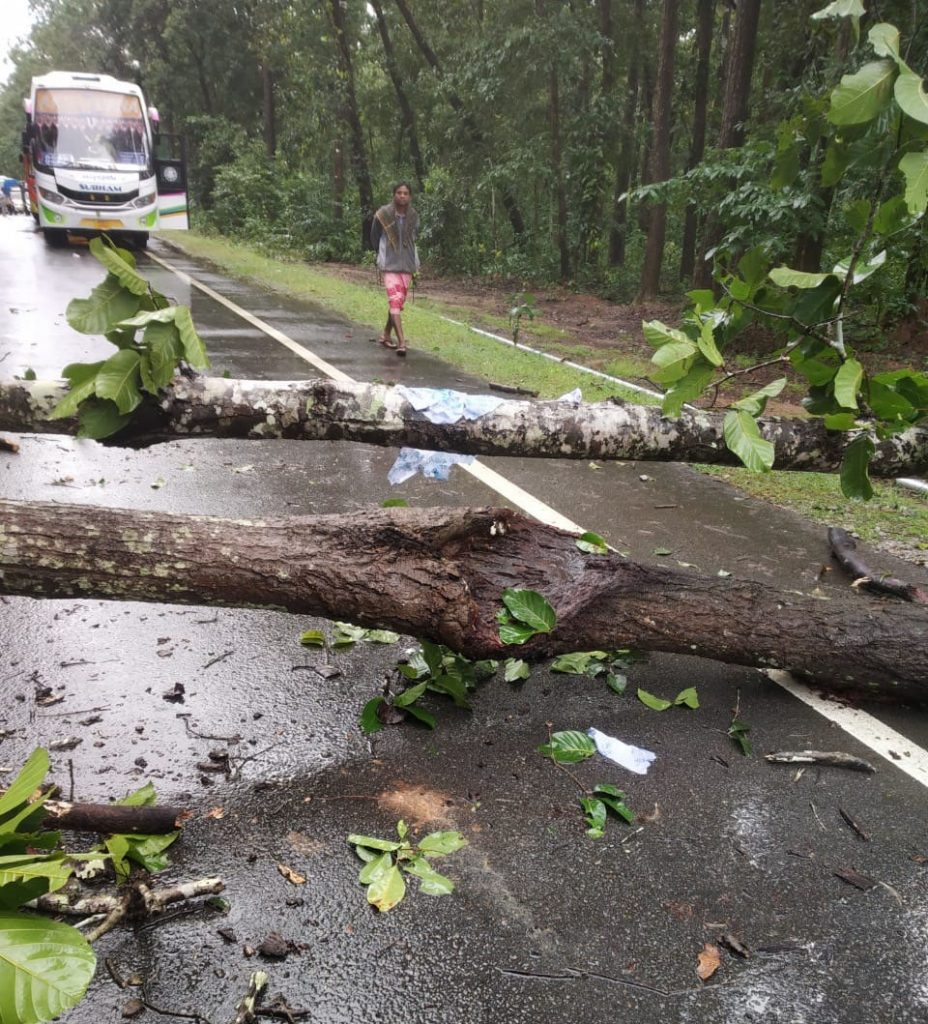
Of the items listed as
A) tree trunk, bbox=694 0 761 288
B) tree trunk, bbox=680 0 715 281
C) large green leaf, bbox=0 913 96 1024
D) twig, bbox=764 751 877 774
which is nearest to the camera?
large green leaf, bbox=0 913 96 1024

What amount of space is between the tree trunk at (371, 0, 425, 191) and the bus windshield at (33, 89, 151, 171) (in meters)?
7.25

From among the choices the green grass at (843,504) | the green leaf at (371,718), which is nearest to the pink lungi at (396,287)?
Result: the green grass at (843,504)

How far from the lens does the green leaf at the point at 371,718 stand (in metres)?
2.91

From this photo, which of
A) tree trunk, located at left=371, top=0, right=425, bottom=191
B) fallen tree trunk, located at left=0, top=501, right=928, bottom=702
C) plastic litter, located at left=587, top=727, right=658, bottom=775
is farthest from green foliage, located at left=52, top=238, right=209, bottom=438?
tree trunk, located at left=371, top=0, right=425, bottom=191

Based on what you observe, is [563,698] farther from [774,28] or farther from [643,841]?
[774,28]

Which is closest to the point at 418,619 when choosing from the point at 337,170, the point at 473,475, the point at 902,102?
the point at 902,102

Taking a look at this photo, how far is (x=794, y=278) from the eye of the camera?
10.1ft

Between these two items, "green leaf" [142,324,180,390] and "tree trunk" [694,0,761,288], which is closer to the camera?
"green leaf" [142,324,180,390]

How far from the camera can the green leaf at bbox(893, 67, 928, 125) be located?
241 cm

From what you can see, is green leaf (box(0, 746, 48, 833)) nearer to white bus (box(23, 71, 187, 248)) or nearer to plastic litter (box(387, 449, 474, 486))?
plastic litter (box(387, 449, 474, 486))

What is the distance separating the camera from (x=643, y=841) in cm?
243

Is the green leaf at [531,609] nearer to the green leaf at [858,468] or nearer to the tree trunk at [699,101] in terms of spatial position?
the green leaf at [858,468]

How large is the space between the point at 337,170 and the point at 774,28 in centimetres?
1385

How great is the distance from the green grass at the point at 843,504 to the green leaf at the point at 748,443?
186 centimetres
